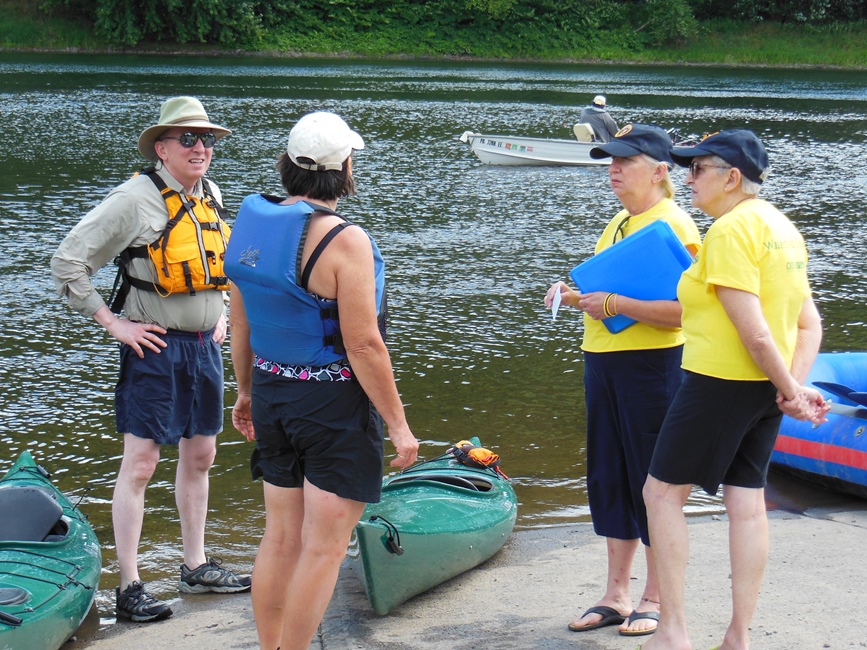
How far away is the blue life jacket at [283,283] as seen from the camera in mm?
2951

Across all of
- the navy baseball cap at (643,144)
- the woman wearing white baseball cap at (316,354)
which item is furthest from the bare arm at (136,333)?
the navy baseball cap at (643,144)

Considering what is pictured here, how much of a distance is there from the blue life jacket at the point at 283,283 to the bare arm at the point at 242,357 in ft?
0.51

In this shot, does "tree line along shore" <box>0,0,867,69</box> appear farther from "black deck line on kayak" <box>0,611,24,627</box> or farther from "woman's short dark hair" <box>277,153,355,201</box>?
"woman's short dark hair" <box>277,153,355,201</box>

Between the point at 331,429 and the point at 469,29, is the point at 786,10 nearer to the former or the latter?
the point at 469,29

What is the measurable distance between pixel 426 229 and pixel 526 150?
266 inches

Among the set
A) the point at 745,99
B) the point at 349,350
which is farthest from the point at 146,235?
the point at 745,99

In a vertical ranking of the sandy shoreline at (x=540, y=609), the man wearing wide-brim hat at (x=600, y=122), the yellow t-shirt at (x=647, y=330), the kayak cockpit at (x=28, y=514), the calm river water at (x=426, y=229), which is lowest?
the calm river water at (x=426, y=229)

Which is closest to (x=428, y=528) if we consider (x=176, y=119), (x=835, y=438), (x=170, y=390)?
(x=170, y=390)

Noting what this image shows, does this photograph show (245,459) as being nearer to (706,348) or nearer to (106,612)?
(106,612)

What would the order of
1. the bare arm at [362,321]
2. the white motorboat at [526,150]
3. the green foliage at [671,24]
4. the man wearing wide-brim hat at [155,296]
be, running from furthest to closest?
the green foliage at [671,24] < the white motorboat at [526,150] < the man wearing wide-brim hat at [155,296] < the bare arm at [362,321]

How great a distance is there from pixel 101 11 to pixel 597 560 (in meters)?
43.1

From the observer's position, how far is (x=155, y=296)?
13.1ft

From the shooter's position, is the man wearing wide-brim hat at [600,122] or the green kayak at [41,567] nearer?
the green kayak at [41,567]

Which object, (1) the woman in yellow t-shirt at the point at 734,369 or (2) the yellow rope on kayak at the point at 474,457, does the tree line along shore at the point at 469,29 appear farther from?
(1) the woman in yellow t-shirt at the point at 734,369
